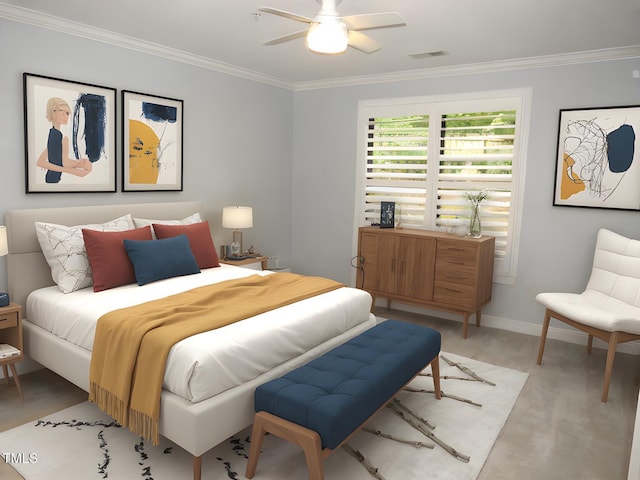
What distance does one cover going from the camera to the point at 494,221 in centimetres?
471

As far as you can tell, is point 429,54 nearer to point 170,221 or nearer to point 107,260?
point 170,221

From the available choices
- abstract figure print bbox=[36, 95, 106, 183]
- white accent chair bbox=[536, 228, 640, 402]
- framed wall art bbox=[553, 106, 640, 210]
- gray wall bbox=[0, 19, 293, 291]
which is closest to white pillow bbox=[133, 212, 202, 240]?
gray wall bbox=[0, 19, 293, 291]

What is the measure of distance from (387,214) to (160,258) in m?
2.41

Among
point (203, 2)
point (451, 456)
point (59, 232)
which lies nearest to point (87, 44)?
point (203, 2)

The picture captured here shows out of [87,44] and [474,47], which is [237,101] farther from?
[474,47]

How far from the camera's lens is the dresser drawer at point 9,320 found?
309 cm

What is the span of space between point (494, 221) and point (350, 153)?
1.79m

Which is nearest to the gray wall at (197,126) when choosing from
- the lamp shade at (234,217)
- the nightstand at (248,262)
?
the lamp shade at (234,217)

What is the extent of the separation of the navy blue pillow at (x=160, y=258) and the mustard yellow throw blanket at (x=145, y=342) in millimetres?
460

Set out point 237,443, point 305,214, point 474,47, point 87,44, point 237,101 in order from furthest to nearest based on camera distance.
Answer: point 305,214, point 237,101, point 474,47, point 87,44, point 237,443

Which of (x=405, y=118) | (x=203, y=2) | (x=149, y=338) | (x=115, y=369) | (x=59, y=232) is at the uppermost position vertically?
(x=203, y=2)

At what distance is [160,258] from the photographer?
11.9 feet

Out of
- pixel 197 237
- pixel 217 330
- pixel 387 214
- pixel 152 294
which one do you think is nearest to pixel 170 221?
pixel 197 237

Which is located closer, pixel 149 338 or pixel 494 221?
pixel 149 338
